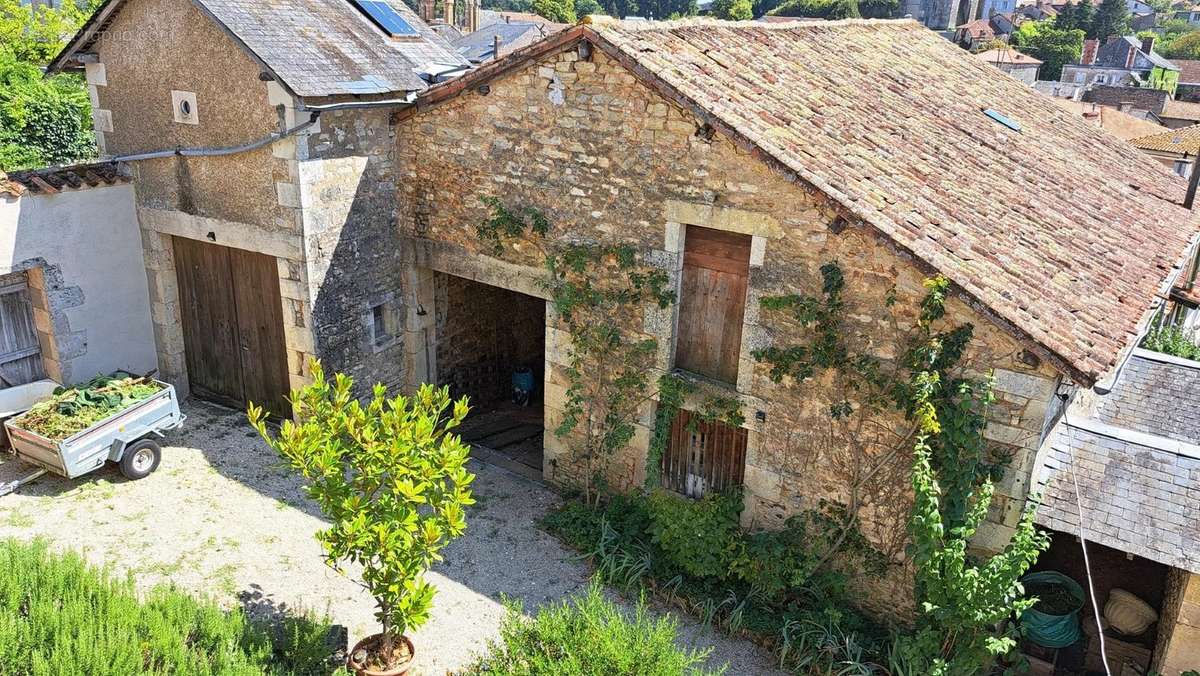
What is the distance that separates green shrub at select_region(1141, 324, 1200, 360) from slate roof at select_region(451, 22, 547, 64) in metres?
15.4

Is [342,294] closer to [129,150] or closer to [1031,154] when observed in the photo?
[129,150]

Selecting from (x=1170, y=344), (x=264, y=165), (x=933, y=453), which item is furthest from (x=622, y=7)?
(x=933, y=453)

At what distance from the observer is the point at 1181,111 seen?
40125 mm

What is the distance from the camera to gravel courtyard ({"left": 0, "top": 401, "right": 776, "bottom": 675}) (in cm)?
729

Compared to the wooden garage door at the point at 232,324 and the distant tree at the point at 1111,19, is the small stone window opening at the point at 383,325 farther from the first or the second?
the distant tree at the point at 1111,19

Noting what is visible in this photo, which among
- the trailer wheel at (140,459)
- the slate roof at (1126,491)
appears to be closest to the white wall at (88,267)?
the trailer wheel at (140,459)

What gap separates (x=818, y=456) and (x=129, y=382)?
7.68 metres

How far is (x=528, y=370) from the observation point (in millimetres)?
11984

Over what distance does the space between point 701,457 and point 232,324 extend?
243 inches

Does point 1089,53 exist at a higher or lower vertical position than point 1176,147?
higher

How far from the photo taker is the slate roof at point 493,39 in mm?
23237

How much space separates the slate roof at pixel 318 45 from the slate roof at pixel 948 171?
2.82 m

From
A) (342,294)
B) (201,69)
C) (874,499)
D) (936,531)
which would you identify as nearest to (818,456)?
(874,499)

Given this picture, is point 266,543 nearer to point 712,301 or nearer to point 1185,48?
point 712,301
